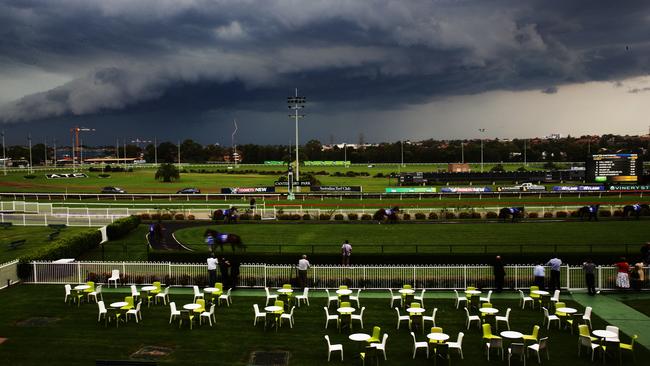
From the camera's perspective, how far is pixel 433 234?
1340 inches

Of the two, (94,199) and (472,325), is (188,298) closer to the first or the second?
(472,325)

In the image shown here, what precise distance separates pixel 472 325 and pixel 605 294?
6.72 m

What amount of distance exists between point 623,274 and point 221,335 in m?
14.3

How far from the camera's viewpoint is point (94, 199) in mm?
58406

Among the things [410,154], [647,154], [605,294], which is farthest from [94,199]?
[647,154]

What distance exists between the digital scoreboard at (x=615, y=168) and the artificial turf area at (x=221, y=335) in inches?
1743

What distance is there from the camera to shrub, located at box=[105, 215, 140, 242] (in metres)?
32.8

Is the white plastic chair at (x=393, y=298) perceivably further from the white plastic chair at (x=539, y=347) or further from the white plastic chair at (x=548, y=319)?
the white plastic chair at (x=539, y=347)

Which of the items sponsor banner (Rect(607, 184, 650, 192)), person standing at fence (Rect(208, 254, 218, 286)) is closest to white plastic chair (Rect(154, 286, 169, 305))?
person standing at fence (Rect(208, 254, 218, 286))

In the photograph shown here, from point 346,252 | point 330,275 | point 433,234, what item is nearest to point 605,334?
point 330,275

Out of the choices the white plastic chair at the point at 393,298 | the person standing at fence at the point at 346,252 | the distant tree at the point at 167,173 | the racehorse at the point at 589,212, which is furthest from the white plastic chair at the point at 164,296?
the distant tree at the point at 167,173

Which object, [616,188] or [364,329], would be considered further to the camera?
[616,188]

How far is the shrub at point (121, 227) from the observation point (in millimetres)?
32812

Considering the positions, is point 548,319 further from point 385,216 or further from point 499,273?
point 385,216
